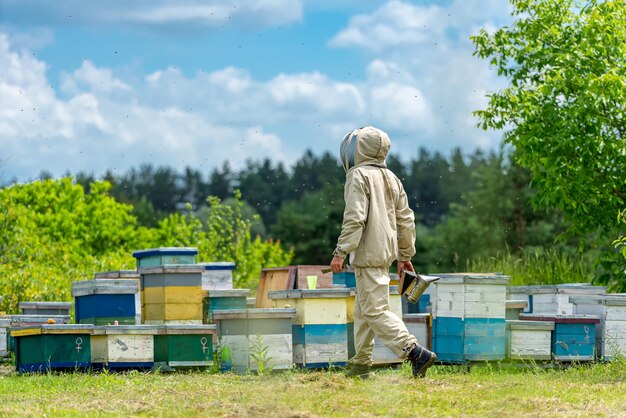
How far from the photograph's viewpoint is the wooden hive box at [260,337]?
696 cm

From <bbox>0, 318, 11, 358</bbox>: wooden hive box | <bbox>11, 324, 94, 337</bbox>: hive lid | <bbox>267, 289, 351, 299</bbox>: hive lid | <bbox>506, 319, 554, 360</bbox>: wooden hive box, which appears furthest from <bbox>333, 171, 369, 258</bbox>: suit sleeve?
<bbox>0, 318, 11, 358</bbox>: wooden hive box

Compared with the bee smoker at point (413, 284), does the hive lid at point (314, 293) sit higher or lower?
lower

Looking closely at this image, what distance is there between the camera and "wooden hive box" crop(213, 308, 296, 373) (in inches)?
274

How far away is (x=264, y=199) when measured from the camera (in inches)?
2913

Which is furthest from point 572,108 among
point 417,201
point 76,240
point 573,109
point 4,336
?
point 417,201

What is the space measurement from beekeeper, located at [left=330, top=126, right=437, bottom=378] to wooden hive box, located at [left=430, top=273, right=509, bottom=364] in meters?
0.90

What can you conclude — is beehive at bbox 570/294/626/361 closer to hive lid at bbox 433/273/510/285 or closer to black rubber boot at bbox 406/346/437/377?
hive lid at bbox 433/273/510/285

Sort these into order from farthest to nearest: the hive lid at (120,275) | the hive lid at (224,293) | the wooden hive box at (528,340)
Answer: the hive lid at (120,275)
the hive lid at (224,293)
the wooden hive box at (528,340)

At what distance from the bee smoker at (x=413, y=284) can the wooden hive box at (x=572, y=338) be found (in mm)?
1500

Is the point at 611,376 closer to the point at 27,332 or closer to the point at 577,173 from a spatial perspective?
the point at 577,173

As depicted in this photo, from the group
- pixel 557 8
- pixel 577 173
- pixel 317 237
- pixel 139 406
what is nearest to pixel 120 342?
pixel 139 406

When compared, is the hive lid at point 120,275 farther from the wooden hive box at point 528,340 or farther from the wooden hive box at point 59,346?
the wooden hive box at point 528,340

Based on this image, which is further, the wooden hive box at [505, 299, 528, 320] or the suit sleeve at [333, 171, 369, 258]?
the wooden hive box at [505, 299, 528, 320]

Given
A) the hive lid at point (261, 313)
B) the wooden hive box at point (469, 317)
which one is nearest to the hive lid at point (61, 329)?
the hive lid at point (261, 313)
